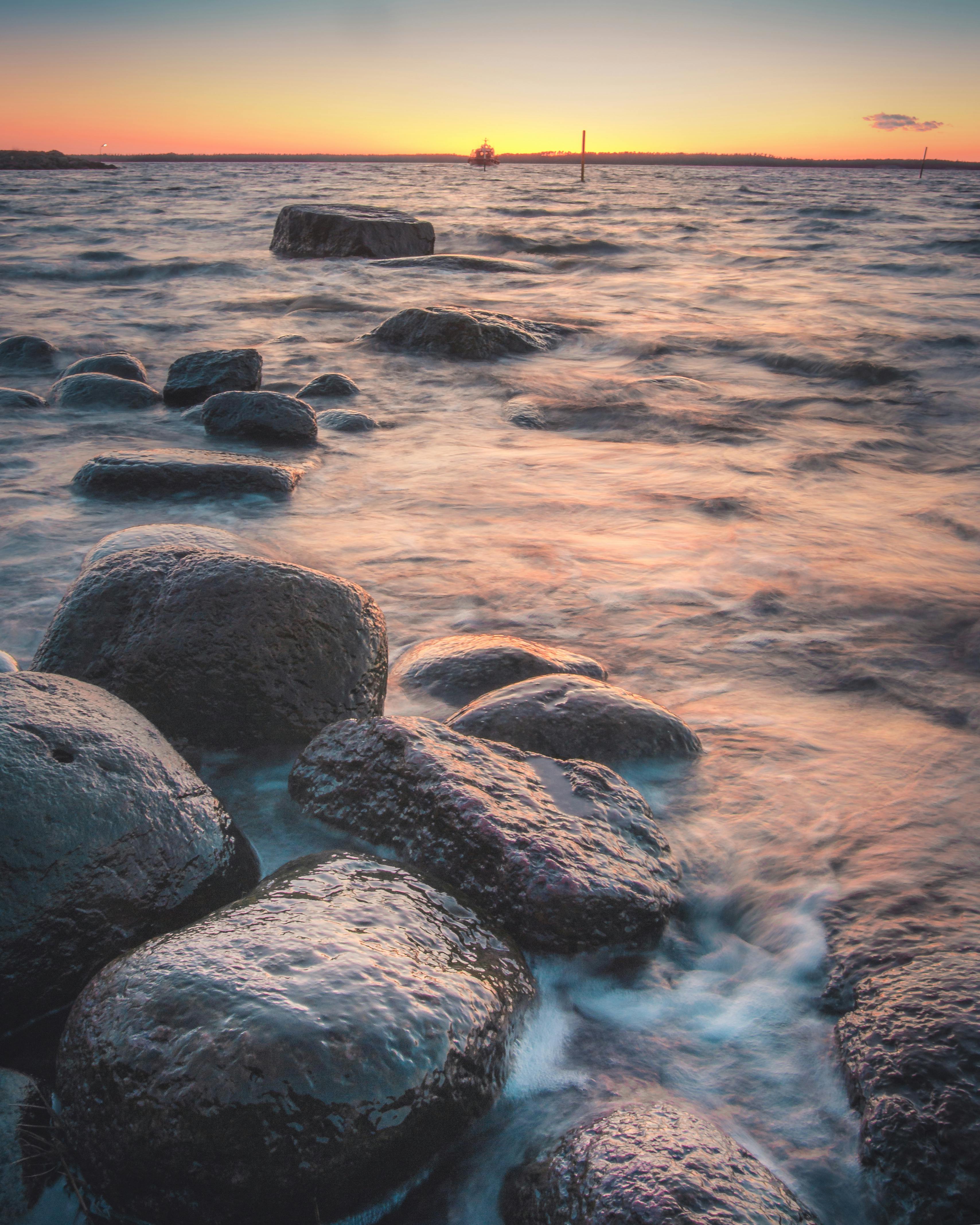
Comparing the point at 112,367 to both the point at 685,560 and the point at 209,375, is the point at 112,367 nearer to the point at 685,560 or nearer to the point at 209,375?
the point at 209,375

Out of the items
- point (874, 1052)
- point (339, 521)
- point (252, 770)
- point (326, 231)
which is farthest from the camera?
point (326, 231)

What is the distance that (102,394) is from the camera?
6.53 meters

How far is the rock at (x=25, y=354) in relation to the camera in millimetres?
7750

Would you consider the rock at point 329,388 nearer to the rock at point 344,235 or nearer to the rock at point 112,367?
the rock at point 112,367

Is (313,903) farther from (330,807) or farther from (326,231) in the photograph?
(326,231)

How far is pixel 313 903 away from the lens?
1.69m

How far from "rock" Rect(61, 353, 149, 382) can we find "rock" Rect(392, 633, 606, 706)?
514cm

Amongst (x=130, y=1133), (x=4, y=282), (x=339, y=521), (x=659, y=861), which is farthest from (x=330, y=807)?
(x=4, y=282)

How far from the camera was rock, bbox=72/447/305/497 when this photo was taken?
4562mm

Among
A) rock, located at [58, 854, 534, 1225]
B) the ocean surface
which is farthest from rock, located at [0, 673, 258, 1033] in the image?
the ocean surface

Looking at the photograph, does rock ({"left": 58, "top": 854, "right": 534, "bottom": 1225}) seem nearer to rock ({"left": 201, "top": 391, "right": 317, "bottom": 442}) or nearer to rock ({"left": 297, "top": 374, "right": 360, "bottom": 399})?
rock ({"left": 201, "top": 391, "right": 317, "bottom": 442})

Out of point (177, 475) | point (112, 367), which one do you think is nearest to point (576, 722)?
point (177, 475)

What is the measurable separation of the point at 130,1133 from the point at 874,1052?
1.26 metres

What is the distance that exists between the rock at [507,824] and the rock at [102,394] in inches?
198
